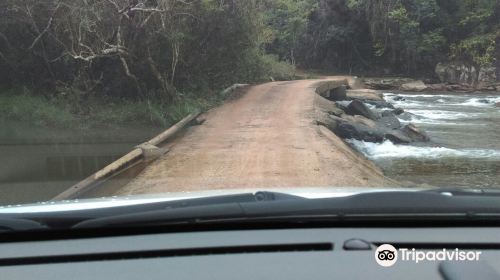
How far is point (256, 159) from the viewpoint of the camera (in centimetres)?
1089

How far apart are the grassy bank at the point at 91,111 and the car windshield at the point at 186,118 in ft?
0.18

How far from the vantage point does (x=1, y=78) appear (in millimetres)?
20797

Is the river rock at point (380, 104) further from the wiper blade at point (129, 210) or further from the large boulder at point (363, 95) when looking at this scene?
the wiper blade at point (129, 210)

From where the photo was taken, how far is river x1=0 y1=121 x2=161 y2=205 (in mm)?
10688

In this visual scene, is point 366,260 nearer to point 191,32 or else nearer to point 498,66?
point 191,32

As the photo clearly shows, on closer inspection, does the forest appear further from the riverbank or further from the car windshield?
the riverbank

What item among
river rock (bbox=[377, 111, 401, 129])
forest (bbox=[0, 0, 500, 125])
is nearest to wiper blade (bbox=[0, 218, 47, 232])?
forest (bbox=[0, 0, 500, 125])

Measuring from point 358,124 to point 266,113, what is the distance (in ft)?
9.62

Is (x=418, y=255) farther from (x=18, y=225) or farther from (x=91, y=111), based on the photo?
(x=91, y=111)

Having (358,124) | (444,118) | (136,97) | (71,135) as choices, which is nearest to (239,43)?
(136,97)

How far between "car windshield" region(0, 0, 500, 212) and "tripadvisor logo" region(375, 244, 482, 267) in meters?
0.45

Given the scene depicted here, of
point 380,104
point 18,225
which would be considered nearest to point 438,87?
point 380,104

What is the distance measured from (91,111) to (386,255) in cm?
1746

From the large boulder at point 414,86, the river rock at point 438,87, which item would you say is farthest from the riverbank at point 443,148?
the river rock at point 438,87
